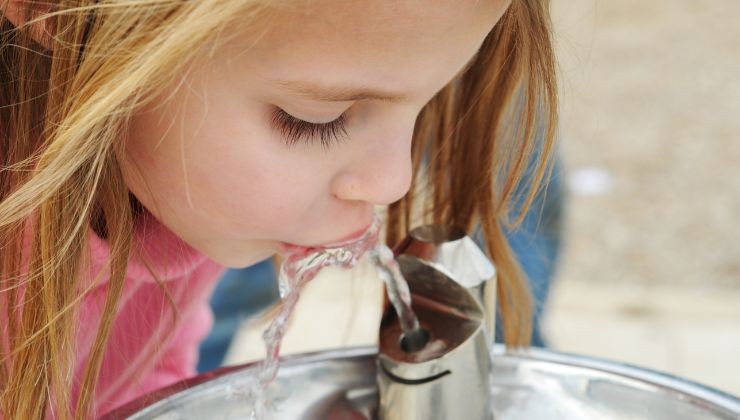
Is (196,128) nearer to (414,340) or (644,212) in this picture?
(414,340)

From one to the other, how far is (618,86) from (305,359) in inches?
79.7

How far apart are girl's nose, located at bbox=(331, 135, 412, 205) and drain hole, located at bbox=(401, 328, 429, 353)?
0.09m

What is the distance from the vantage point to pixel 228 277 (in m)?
1.41

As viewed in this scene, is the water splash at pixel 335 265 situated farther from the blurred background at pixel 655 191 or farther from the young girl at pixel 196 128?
the blurred background at pixel 655 191

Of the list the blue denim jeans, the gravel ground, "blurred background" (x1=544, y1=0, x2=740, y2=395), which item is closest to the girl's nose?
"blurred background" (x1=544, y1=0, x2=740, y2=395)

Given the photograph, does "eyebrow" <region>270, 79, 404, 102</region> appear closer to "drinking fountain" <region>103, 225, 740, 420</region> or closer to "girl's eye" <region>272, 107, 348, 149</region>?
"girl's eye" <region>272, 107, 348, 149</region>

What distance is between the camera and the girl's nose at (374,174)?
666 mm

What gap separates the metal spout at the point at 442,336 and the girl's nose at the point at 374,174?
56 mm

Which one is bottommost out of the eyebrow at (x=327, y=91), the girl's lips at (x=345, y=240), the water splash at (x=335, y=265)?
the water splash at (x=335, y=265)

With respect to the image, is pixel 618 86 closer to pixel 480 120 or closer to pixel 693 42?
pixel 693 42

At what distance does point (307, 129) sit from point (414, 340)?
160mm

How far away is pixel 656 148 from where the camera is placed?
2.33 metres

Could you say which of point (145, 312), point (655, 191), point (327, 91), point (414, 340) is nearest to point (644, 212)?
point (655, 191)

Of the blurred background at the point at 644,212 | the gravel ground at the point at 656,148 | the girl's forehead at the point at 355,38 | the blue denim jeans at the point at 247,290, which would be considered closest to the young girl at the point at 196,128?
the girl's forehead at the point at 355,38
